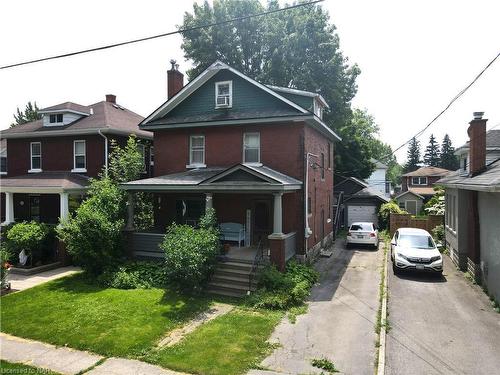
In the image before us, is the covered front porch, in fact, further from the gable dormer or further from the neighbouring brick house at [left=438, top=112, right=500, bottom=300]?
the gable dormer

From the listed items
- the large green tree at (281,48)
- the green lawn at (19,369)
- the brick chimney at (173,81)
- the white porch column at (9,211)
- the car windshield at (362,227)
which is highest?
the large green tree at (281,48)

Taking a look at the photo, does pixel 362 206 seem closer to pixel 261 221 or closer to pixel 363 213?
pixel 363 213

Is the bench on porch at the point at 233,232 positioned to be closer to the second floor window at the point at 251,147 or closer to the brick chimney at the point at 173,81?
the second floor window at the point at 251,147

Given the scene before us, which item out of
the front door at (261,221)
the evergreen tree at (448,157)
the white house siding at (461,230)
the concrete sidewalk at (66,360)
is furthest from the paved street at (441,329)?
the evergreen tree at (448,157)

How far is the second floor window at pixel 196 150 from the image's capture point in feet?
63.6

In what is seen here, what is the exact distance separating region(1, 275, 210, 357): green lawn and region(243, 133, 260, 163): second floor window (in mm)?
7751

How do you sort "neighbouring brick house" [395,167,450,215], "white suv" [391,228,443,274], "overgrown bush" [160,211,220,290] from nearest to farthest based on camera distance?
"overgrown bush" [160,211,220,290], "white suv" [391,228,443,274], "neighbouring brick house" [395,167,450,215]

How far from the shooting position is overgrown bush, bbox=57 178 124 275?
15.0 m

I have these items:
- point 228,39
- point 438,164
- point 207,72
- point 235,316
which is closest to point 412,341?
point 235,316

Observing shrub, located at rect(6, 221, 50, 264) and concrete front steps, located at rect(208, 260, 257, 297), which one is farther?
shrub, located at rect(6, 221, 50, 264)

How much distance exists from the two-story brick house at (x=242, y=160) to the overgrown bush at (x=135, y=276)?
113 centimetres

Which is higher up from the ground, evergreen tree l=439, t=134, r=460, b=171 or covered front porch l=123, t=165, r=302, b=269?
evergreen tree l=439, t=134, r=460, b=171

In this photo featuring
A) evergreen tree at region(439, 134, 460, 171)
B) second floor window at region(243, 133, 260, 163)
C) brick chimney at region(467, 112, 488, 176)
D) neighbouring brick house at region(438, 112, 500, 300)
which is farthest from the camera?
evergreen tree at region(439, 134, 460, 171)

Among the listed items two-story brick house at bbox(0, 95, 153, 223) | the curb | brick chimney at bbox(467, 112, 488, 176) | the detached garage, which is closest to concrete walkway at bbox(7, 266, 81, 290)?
two-story brick house at bbox(0, 95, 153, 223)
